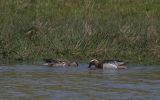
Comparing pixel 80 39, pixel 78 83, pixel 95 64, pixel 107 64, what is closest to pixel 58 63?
pixel 95 64

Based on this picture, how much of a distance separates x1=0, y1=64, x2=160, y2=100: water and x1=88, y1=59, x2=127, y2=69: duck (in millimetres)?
149

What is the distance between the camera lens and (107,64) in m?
16.6

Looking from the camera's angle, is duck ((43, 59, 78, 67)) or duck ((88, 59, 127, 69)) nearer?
duck ((88, 59, 127, 69))

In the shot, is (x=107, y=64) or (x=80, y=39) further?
(x=80, y=39)

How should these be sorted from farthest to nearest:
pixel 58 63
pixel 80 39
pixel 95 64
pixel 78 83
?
1. pixel 80 39
2. pixel 58 63
3. pixel 95 64
4. pixel 78 83

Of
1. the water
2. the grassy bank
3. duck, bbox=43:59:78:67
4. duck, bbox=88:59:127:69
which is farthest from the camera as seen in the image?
the grassy bank

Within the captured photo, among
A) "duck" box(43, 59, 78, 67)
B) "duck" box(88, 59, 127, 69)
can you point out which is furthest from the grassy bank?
"duck" box(88, 59, 127, 69)

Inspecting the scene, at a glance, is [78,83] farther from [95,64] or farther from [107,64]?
[107,64]

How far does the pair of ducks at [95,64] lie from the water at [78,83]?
0.51 feet

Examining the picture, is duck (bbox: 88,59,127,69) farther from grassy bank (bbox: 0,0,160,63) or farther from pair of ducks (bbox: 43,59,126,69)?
grassy bank (bbox: 0,0,160,63)

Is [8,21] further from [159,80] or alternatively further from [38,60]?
[159,80]

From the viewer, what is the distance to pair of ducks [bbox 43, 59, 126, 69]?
54.0 feet

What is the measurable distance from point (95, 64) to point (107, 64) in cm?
27

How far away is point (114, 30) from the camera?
61.5 ft
